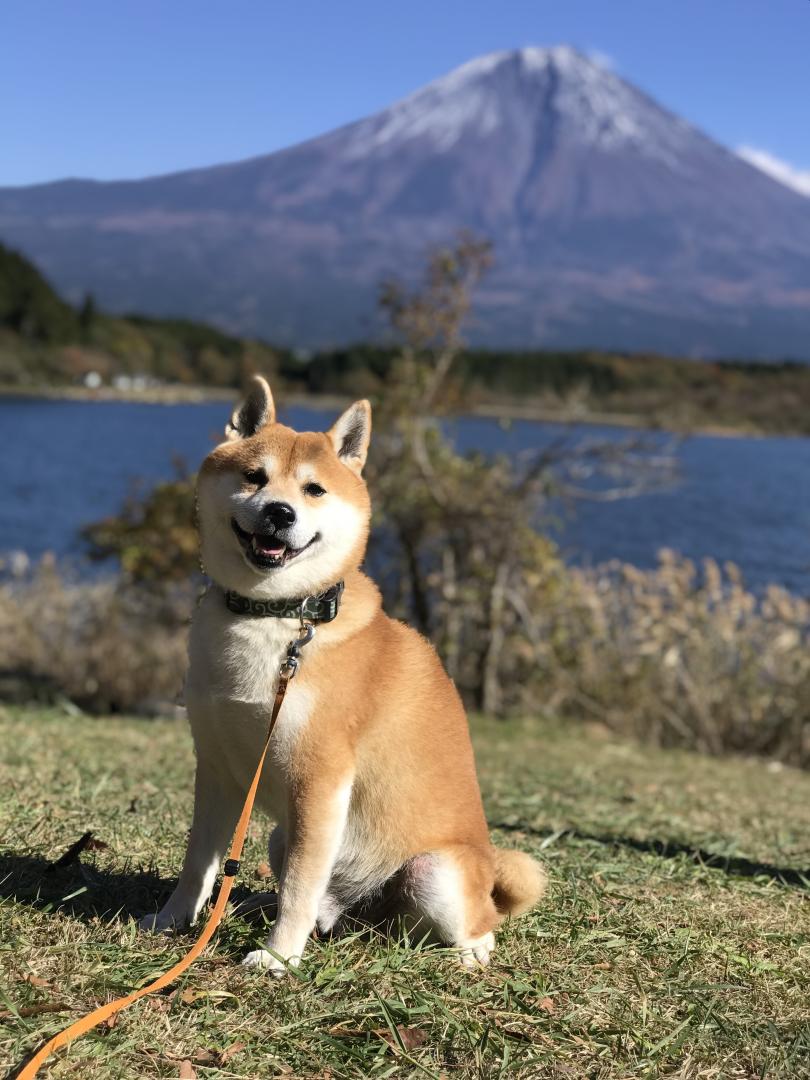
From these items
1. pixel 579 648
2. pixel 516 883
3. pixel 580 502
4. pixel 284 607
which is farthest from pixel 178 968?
pixel 580 502

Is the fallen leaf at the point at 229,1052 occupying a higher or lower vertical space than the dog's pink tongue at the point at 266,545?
lower

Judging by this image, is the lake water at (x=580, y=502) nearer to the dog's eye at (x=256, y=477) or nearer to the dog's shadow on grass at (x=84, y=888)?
the dog's shadow on grass at (x=84, y=888)

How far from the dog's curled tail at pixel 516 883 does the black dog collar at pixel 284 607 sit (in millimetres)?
1075

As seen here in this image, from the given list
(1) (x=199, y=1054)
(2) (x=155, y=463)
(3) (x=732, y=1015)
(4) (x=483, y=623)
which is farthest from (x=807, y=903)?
(2) (x=155, y=463)

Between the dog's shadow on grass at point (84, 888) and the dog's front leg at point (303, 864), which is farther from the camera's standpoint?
the dog's shadow on grass at point (84, 888)

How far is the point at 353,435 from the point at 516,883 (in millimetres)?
1557

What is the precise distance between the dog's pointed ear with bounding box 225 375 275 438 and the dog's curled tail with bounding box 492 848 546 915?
5.36 feet

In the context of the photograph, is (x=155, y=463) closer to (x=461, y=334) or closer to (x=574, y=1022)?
(x=461, y=334)

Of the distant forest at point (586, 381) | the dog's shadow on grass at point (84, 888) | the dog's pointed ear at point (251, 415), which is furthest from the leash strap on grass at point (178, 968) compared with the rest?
the distant forest at point (586, 381)

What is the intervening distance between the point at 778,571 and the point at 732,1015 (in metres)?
15.8

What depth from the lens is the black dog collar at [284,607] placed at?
3.19 metres

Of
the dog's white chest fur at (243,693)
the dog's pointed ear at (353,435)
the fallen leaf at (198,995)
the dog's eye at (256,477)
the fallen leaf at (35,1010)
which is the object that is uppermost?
the dog's pointed ear at (353,435)

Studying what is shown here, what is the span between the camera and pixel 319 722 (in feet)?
10.2

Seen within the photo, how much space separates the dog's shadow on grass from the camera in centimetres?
343
